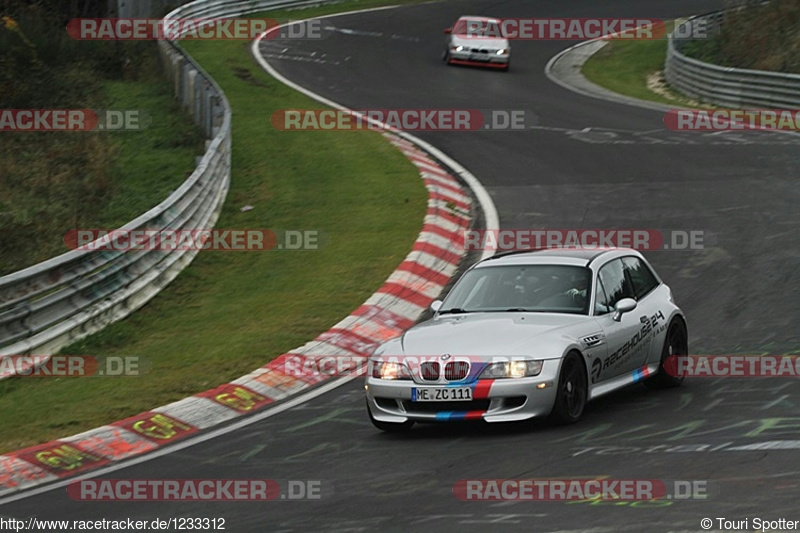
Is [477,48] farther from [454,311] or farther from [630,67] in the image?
[454,311]

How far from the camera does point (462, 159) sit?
73.5ft

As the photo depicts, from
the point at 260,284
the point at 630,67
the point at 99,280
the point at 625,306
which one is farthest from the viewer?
the point at 630,67

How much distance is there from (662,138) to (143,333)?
42.7ft

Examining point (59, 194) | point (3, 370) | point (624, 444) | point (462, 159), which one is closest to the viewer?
point (624, 444)

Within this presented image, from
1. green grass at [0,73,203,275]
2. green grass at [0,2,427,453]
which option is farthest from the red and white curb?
green grass at [0,73,203,275]

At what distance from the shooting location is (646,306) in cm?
1102

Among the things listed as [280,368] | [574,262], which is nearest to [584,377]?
[574,262]

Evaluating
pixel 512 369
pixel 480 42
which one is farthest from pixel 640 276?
pixel 480 42

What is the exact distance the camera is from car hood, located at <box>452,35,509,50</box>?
3434 centimetres

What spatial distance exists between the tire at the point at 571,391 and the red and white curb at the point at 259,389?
9.97ft

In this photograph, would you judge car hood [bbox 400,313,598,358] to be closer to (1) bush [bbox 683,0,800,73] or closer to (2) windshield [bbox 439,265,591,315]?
(2) windshield [bbox 439,265,591,315]

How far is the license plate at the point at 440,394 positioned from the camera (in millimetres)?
9230

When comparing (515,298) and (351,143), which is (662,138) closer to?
(351,143)

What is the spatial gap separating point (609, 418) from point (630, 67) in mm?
27004
